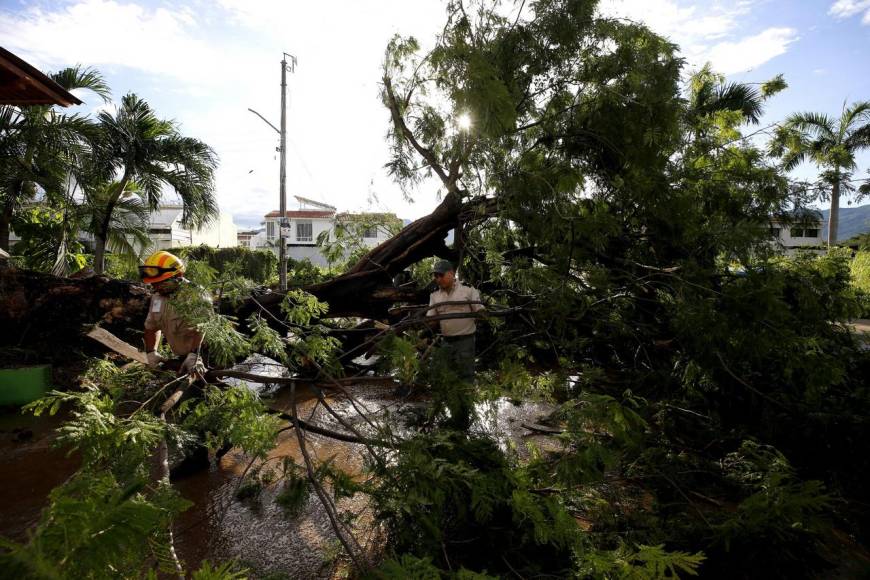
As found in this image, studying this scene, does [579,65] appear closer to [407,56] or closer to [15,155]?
[407,56]

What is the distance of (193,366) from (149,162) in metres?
11.1

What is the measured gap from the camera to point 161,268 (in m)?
3.50

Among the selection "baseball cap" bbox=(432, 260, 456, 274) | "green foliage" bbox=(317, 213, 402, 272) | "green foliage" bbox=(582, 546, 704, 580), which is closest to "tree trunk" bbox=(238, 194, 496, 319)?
"green foliage" bbox=(317, 213, 402, 272)

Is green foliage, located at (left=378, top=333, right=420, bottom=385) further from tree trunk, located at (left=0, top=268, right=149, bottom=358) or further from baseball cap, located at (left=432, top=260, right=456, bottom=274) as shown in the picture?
tree trunk, located at (left=0, top=268, right=149, bottom=358)

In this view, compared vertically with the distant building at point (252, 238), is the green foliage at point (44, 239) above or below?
below

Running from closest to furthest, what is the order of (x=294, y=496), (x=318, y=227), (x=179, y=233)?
1. (x=294, y=496)
2. (x=179, y=233)
3. (x=318, y=227)

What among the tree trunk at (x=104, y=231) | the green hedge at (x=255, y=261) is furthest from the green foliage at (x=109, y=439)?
the green hedge at (x=255, y=261)

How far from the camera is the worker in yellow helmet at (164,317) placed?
352 cm

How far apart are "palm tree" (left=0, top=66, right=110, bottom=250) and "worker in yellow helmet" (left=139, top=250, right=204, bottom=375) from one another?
326 inches

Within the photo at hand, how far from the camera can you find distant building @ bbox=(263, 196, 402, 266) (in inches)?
253

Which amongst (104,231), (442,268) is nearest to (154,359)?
(442,268)

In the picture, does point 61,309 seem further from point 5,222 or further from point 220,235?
point 220,235

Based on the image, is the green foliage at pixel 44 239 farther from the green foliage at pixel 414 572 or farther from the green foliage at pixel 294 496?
the green foliage at pixel 414 572

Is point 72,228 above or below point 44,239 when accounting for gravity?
above
